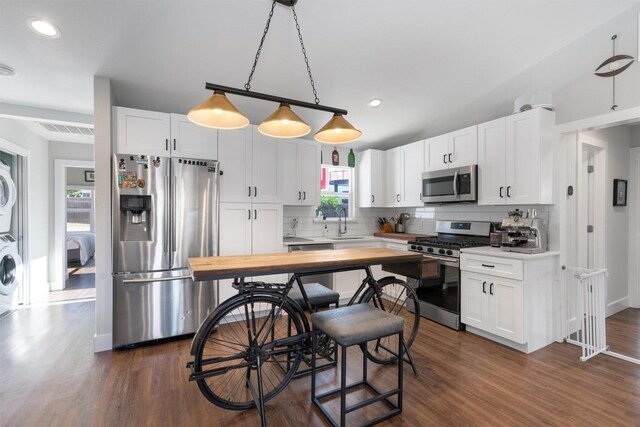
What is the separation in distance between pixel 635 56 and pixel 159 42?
405cm

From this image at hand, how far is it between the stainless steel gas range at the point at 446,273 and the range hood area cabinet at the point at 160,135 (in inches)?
109

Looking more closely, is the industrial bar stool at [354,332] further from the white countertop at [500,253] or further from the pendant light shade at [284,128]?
the white countertop at [500,253]

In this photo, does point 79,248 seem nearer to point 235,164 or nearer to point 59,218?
point 59,218

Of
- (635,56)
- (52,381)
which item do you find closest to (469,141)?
(635,56)

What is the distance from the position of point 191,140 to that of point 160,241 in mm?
1124

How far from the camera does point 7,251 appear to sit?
3.67 m

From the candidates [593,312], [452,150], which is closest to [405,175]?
[452,150]

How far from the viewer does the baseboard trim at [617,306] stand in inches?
147

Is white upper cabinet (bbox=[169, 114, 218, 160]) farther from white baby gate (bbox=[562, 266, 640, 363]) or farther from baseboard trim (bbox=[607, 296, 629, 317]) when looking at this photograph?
baseboard trim (bbox=[607, 296, 629, 317])

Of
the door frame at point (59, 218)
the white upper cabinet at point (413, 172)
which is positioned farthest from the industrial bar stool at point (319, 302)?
the door frame at point (59, 218)

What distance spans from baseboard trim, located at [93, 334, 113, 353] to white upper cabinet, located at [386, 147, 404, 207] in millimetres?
3918

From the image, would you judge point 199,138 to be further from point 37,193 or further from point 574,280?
point 574,280

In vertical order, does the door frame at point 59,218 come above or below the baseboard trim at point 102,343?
above

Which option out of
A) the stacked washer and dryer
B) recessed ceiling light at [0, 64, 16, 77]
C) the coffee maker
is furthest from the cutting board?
the stacked washer and dryer
